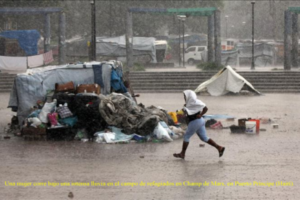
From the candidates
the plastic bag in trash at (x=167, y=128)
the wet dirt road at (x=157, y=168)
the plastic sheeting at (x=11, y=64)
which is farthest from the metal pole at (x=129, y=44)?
the plastic bag in trash at (x=167, y=128)

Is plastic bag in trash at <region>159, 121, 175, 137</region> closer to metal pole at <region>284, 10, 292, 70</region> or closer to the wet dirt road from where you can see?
the wet dirt road

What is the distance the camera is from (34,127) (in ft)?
47.5

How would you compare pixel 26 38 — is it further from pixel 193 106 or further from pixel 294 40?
pixel 193 106

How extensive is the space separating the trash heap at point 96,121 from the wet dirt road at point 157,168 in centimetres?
37

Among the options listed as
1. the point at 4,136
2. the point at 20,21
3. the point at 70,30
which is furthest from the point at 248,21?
the point at 4,136

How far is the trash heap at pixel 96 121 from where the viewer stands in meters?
14.2

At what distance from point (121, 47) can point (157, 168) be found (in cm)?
4198

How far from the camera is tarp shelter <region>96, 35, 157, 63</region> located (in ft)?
172

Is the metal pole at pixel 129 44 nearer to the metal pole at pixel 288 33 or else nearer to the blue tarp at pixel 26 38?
the blue tarp at pixel 26 38

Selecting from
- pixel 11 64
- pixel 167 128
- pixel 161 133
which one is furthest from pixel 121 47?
pixel 161 133

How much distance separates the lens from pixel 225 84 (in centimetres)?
2792

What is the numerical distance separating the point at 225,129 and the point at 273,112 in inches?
182

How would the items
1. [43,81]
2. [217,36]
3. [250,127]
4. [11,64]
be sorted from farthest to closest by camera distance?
[217,36] → [11,64] → [43,81] → [250,127]

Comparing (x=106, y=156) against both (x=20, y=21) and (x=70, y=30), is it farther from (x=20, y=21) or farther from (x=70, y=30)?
(x=70, y=30)
